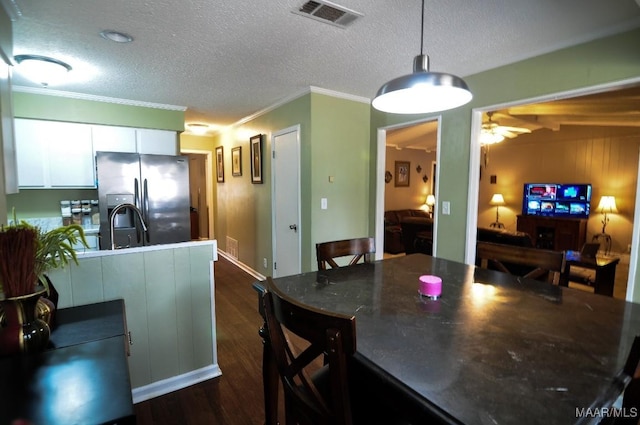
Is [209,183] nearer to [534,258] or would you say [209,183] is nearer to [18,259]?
[18,259]

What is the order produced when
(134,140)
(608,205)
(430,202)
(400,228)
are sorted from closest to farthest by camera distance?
1. (134,140)
2. (608,205)
3. (400,228)
4. (430,202)

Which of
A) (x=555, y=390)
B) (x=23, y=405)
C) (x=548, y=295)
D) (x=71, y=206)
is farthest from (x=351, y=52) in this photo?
(x=71, y=206)

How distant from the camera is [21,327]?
113 cm

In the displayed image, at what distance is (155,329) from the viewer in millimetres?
2053

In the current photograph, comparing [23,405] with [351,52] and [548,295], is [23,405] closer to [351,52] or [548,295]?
[548,295]

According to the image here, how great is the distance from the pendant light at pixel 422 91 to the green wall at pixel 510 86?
4.23 feet

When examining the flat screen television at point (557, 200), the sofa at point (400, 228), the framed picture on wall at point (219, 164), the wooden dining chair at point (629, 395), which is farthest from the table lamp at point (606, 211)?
the framed picture on wall at point (219, 164)

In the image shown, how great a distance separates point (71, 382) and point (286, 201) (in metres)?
3.03

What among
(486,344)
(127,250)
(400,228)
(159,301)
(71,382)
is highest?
(127,250)

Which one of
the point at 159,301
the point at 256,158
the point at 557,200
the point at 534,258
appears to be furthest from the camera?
the point at 557,200

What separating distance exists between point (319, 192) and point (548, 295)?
2388 mm

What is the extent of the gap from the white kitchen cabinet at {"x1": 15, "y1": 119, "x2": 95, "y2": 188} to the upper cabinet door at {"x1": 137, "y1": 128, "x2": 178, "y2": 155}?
0.53 m

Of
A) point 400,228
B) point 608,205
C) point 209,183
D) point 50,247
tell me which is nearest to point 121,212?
point 50,247

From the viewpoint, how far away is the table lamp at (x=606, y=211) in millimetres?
5621
